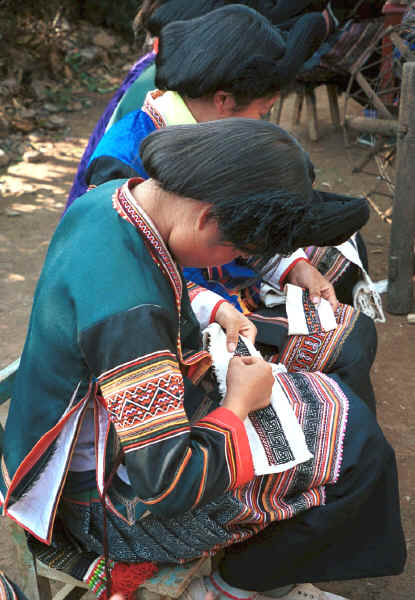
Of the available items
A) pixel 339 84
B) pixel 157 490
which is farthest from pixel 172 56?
pixel 339 84

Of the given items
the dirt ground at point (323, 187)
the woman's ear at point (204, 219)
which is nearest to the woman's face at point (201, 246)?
the woman's ear at point (204, 219)

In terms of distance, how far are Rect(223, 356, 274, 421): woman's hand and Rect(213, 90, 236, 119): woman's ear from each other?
1.06 metres

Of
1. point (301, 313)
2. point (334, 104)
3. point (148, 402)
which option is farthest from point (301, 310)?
point (334, 104)

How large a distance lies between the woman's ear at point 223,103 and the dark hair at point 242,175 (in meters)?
0.90

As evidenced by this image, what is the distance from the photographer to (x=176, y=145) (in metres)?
1.38

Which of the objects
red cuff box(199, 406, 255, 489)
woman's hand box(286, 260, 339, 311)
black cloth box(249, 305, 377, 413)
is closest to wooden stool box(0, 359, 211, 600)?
red cuff box(199, 406, 255, 489)

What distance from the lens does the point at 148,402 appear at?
1.30 m

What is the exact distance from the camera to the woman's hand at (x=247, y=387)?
1507 millimetres

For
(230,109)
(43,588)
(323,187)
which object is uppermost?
(230,109)

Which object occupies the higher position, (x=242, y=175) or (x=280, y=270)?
(x=242, y=175)

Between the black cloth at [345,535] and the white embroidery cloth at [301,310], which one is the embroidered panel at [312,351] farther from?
the black cloth at [345,535]

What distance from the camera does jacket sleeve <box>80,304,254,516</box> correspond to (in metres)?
1.29

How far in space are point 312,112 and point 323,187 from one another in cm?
132

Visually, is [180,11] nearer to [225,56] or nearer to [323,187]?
[225,56]
